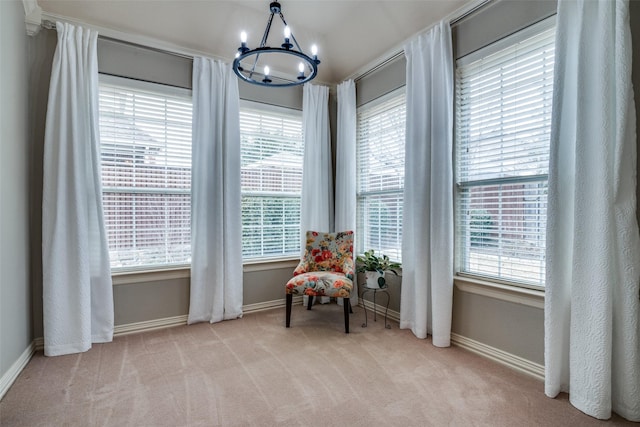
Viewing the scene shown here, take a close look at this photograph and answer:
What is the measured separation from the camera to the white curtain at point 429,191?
260 centimetres

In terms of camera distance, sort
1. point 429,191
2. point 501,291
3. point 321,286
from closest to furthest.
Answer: point 501,291, point 429,191, point 321,286

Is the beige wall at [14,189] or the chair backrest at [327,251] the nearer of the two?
the beige wall at [14,189]

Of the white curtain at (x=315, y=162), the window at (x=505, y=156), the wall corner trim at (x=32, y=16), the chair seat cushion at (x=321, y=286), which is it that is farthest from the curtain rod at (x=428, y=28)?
the wall corner trim at (x=32, y=16)

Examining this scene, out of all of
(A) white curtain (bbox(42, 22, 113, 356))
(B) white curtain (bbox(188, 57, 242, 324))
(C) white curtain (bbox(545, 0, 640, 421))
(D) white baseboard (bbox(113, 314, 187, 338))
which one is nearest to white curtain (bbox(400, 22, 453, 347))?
(C) white curtain (bbox(545, 0, 640, 421))

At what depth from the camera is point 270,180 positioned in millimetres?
3703

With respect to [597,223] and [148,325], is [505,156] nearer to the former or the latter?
[597,223]

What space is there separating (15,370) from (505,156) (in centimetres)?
370

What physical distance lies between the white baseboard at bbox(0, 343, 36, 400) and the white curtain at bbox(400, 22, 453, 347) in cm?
288

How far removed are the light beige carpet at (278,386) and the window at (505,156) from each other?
2.58 ft

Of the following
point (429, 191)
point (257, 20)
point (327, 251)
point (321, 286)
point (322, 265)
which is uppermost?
point (257, 20)

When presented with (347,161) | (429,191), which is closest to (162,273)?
(347,161)

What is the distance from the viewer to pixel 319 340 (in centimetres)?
276

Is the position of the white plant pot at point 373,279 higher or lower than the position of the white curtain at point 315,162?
lower

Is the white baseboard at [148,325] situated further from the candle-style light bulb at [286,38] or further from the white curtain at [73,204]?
the candle-style light bulb at [286,38]
